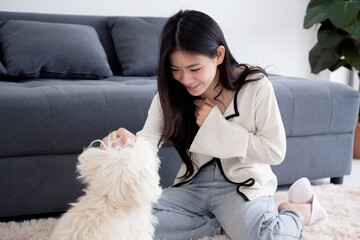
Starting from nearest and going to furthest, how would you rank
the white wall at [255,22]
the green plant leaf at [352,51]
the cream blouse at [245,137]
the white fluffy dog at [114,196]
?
the white fluffy dog at [114,196]
the cream blouse at [245,137]
the green plant leaf at [352,51]
the white wall at [255,22]

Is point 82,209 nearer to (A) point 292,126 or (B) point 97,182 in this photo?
(B) point 97,182

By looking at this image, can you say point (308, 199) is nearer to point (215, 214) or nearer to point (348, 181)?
point (215, 214)

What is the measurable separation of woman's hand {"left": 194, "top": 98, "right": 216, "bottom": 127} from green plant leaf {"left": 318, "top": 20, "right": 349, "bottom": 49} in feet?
5.33

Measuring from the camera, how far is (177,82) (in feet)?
4.83

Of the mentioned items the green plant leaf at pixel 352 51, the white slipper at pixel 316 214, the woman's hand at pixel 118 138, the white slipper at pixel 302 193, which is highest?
the woman's hand at pixel 118 138

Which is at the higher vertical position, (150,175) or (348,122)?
(150,175)

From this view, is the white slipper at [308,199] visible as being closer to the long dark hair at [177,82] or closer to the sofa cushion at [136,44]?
the long dark hair at [177,82]

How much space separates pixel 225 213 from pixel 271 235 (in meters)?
0.18

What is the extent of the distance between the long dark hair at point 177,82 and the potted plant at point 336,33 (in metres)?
1.36

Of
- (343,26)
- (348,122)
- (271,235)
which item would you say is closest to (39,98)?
(271,235)

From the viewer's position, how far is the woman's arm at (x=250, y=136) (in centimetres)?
140

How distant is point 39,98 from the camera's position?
166 centimetres

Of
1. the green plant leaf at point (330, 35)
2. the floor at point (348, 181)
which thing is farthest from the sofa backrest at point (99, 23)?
the green plant leaf at point (330, 35)

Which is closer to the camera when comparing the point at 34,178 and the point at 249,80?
the point at 249,80
